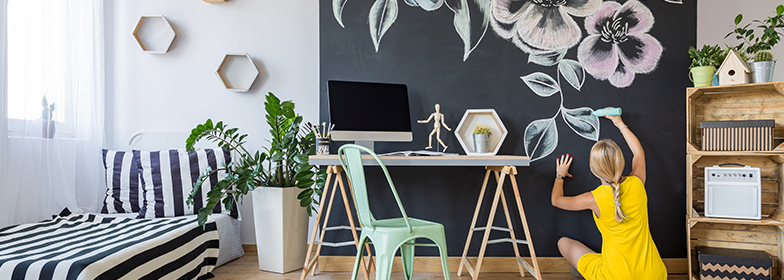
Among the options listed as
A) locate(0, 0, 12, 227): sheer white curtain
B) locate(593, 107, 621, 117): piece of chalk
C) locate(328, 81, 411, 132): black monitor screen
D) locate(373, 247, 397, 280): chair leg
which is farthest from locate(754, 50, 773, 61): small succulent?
locate(0, 0, 12, 227): sheer white curtain

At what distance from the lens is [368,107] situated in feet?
7.71

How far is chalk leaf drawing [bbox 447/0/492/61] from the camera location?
99.6 inches

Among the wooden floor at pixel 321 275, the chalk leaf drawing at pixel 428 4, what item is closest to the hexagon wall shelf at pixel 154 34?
the wooden floor at pixel 321 275

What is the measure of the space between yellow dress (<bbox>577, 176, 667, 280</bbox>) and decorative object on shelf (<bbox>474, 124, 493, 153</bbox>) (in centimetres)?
64

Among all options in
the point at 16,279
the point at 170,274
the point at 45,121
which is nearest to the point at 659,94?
the point at 170,274

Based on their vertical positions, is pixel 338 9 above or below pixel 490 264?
above

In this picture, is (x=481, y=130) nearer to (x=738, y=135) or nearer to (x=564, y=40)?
(x=564, y=40)

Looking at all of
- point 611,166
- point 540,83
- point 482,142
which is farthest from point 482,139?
point 611,166

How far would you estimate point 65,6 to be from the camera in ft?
8.31

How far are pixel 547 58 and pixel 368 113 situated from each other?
47.5 inches

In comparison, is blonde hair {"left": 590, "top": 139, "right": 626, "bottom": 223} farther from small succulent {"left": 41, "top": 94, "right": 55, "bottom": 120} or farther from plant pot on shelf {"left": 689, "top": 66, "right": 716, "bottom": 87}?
small succulent {"left": 41, "top": 94, "right": 55, "bottom": 120}

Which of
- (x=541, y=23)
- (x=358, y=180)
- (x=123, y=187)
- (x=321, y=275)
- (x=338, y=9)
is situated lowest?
(x=321, y=275)

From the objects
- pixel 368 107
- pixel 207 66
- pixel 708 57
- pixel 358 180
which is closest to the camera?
pixel 358 180

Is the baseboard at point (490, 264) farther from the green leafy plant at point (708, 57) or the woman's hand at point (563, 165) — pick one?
the green leafy plant at point (708, 57)
